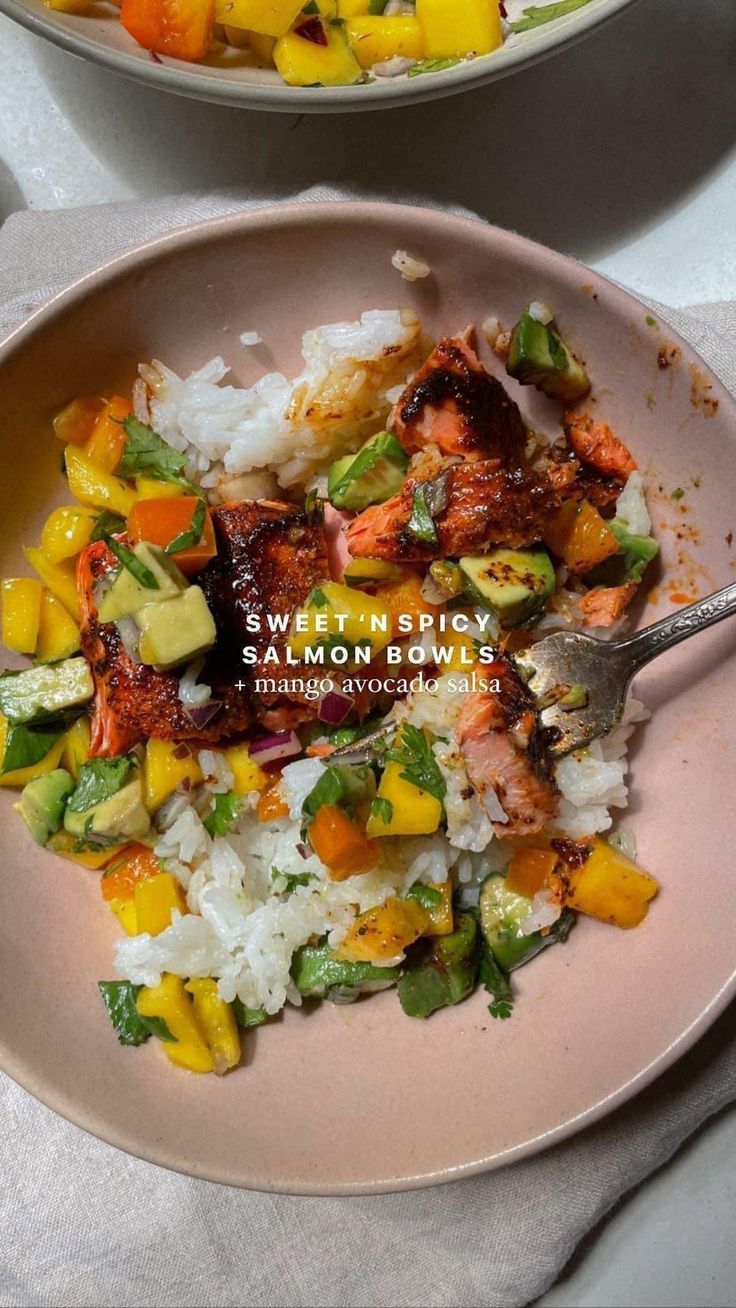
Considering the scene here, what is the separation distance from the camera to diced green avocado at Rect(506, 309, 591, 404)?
1.94 m

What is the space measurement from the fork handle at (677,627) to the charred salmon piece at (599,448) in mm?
339

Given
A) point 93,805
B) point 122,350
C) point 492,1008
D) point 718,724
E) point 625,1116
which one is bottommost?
point 625,1116

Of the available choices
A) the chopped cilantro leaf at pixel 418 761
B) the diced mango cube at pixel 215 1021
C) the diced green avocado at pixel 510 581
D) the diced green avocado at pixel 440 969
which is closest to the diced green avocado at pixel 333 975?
the diced green avocado at pixel 440 969

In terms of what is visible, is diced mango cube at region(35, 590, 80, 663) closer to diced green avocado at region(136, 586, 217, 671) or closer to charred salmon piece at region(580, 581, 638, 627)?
diced green avocado at region(136, 586, 217, 671)

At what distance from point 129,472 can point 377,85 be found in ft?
3.23

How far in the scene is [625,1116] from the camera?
2.25 metres

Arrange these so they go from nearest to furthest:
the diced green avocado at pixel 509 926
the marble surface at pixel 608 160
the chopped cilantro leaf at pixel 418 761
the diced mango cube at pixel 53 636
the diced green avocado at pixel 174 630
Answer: the diced green avocado at pixel 174 630 < the chopped cilantro leaf at pixel 418 761 < the diced green avocado at pixel 509 926 < the diced mango cube at pixel 53 636 < the marble surface at pixel 608 160

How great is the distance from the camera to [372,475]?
2037 millimetres

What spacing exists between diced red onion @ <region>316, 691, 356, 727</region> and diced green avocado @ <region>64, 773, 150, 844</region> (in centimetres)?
43

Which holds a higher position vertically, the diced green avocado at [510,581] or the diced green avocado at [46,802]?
the diced green avocado at [510,581]

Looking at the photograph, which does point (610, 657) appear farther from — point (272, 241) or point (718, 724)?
point (272, 241)

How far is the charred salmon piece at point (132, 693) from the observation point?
1.94m

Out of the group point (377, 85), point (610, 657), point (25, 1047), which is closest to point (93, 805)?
point (25, 1047)

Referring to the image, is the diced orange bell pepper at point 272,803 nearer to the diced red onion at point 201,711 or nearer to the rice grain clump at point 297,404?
the diced red onion at point 201,711
